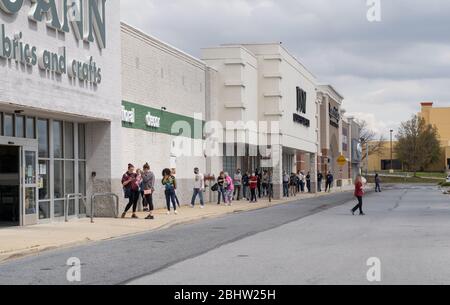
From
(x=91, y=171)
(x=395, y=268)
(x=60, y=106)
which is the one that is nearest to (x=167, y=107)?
(x=91, y=171)

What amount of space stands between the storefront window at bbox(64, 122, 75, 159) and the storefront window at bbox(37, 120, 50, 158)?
50.2 inches

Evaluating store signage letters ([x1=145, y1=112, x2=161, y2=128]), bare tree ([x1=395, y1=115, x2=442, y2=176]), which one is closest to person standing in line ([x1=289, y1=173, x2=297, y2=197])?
store signage letters ([x1=145, y1=112, x2=161, y2=128])

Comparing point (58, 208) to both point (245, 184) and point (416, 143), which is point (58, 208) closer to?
point (245, 184)

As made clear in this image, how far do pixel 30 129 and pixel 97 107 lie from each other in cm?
271

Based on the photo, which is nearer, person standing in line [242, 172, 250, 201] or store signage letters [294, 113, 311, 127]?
person standing in line [242, 172, 250, 201]

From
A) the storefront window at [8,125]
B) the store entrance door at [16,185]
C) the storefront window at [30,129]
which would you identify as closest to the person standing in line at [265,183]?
the storefront window at [30,129]

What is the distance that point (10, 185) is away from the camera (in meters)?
20.9

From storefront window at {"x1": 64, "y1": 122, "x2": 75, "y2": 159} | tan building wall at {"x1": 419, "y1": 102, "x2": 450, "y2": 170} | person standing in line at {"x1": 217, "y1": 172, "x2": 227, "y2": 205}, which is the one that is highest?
tan building wall at {"x1": 419, "y1": 102, "x2": 450, "y2": 170}

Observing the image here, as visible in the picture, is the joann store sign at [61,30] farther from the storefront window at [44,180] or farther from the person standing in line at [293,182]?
the person standing in line at [293,182]

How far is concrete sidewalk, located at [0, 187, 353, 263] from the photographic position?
50.7ft

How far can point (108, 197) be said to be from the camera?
24844mm

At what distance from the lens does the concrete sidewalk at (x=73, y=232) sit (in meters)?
15.5

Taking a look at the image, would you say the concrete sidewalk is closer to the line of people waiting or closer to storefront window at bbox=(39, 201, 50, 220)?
storefront window at bbox=(39, 201, 50, 220)

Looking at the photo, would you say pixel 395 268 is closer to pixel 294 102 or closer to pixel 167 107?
pixel 167 107
